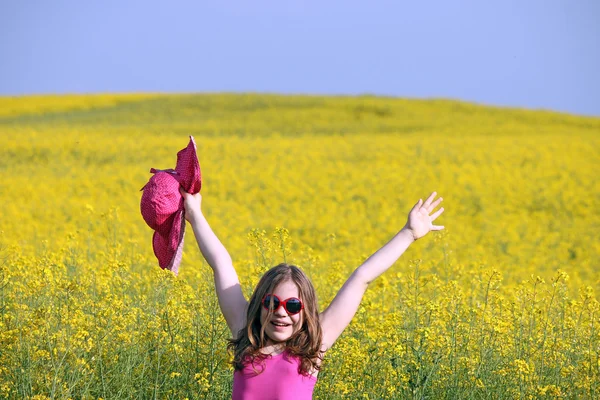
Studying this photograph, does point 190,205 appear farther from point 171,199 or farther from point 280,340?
point 280,340

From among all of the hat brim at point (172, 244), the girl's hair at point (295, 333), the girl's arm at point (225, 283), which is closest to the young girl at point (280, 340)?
the girl's hair at point (295, 333)

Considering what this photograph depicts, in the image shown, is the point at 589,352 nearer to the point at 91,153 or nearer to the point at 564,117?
the point at 91,153

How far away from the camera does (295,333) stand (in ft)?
11.4

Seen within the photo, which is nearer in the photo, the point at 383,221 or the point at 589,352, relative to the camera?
the point at 589,352

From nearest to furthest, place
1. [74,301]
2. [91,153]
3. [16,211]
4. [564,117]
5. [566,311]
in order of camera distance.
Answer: [74,301]
[566,311]
[16,211]
[91,153]
[564,117]

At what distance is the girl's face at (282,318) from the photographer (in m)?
3.40

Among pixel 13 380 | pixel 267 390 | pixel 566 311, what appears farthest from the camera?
pixel 566 311

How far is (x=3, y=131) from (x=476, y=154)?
15.4 meters

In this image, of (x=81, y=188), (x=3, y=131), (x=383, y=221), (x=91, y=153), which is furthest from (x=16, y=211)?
(x=3, y=131)

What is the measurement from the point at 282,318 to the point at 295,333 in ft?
0.32

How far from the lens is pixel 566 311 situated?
5.99 metres

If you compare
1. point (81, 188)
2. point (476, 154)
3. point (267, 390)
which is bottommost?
point (267, 390)

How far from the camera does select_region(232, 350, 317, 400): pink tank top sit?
11.1 ft

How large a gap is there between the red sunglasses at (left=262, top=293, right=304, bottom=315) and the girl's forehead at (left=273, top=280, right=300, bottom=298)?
0.11 ft
